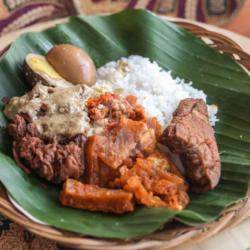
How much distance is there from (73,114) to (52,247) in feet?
2.83

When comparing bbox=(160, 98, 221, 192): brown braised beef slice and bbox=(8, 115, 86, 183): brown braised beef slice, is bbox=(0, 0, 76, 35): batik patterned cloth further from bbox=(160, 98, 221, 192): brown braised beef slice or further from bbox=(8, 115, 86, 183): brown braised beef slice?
bbox=(160, 98, 221, 192): brown braised beef slice

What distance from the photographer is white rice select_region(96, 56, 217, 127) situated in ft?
11.8

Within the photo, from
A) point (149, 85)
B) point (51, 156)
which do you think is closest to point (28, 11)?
point (149, 85)

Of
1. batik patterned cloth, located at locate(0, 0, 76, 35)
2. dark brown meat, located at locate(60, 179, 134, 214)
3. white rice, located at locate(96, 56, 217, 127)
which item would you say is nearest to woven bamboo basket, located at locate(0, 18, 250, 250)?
dark brown meat, located at locate(60, 179, 134, 214)

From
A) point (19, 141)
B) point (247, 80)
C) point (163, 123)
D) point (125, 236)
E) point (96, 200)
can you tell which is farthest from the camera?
point (247, 80)

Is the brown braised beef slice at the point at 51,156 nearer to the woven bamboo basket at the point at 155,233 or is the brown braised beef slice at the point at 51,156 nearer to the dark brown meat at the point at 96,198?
the dark brown meat at the point at 96,198

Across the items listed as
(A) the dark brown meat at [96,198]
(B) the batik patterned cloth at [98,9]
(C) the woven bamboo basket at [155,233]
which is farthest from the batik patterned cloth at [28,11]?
(A) the dark brown meat at [96,198]

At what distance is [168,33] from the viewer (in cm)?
410

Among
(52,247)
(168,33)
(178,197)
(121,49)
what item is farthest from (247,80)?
(52,247)

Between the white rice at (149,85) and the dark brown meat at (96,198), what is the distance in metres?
0.92

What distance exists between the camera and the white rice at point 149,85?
3607 mm

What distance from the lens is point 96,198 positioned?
2736mm

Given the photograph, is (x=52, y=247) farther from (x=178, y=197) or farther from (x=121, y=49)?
(x=121, y=49)

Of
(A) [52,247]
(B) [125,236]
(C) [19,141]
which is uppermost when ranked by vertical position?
(C) [19,141]
